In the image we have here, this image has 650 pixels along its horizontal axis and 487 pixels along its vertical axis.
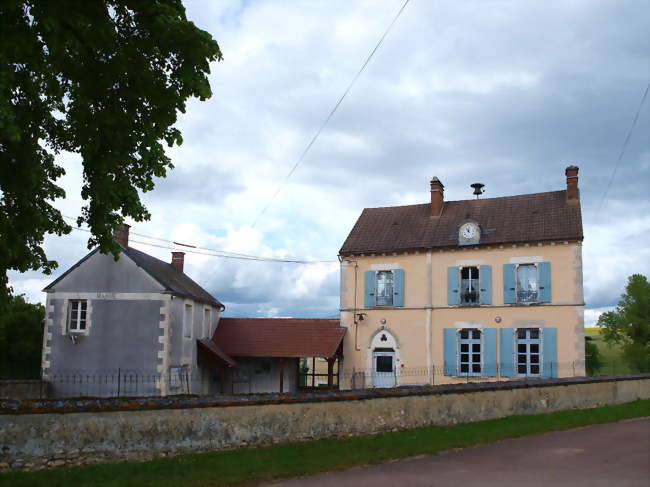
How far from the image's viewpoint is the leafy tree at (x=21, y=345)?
986 inches

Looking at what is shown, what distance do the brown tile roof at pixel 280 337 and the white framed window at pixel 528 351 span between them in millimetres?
6869

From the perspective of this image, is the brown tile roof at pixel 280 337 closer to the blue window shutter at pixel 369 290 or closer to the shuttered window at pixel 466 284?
the blue window shutter at pixel 369 290

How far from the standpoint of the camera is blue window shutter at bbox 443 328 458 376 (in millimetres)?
23953

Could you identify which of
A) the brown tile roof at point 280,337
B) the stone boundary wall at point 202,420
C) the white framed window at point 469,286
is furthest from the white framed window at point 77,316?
the stone boundary wall at point 202,420

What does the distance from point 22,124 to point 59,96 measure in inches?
30.9

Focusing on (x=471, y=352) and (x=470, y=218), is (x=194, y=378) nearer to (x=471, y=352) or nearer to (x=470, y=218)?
(x=471, y=352)

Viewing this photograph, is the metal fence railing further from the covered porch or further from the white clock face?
the white clock face

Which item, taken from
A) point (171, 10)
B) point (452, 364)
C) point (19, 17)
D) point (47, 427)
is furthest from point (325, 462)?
point (452, 364)

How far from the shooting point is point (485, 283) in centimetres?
2388

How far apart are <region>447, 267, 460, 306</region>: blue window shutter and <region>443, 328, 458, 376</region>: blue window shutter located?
44.0 inches

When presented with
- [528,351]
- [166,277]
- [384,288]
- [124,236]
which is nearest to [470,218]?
[384,288]

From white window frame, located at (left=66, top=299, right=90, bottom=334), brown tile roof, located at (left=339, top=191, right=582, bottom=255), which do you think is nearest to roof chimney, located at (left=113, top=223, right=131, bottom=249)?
white window frame, located at (left=66, top=299, right=90, bottom=334)

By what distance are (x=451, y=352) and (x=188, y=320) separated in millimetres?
10434

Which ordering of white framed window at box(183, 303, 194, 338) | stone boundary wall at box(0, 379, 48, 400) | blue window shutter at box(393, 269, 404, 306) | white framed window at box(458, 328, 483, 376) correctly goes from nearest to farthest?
stone boundary wall at box(0, 379, 48, 400), white framed window at box(458, 328, 483, 376), white framed window at box(183, 303, 194, 338), blue window shutter at box(393, 269, 404, 306)
